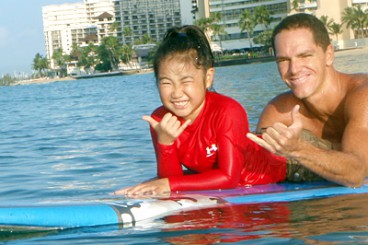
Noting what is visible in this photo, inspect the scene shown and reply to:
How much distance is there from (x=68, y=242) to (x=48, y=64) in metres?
132

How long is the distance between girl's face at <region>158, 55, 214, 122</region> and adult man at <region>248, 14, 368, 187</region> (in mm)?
465

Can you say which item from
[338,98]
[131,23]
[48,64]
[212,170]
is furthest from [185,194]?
[131,23]

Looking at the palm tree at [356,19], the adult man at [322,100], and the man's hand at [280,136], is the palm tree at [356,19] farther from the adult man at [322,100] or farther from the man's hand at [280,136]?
the man's hand at [280,136]

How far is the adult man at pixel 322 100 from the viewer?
15.1 ft

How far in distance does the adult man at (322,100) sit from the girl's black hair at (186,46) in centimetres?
53

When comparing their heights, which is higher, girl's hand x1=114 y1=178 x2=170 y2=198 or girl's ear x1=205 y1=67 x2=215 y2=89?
girl's ear x1=205 y1=67 x2=215 y2=89

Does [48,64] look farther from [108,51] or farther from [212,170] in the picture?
[212,170]

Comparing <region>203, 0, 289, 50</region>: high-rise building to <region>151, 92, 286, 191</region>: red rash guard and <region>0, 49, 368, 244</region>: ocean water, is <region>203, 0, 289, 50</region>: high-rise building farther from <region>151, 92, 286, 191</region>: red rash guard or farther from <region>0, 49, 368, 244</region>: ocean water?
<region>151, 92, 286, 191</region>: red rash guard

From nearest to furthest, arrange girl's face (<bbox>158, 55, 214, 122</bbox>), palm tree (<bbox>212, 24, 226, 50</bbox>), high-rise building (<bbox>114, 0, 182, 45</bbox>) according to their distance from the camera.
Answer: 1. girl's face (<bbox>158, 55, 214, 122</bbox>)
2. palm tree (<bbox>212, 24, 226, 50</bbox>)
3. high-rise building (<bbox>114, 0, 182, 45</bbox>)

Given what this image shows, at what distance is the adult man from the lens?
4.60 m

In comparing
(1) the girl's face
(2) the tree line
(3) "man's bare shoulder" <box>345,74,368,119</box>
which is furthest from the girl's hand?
(2) the tree line

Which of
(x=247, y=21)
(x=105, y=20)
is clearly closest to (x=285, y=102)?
(x=247, y=21)

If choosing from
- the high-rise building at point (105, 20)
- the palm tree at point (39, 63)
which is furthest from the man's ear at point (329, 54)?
the palm tree at point (39, 63)

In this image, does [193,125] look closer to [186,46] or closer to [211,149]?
[211,149]
